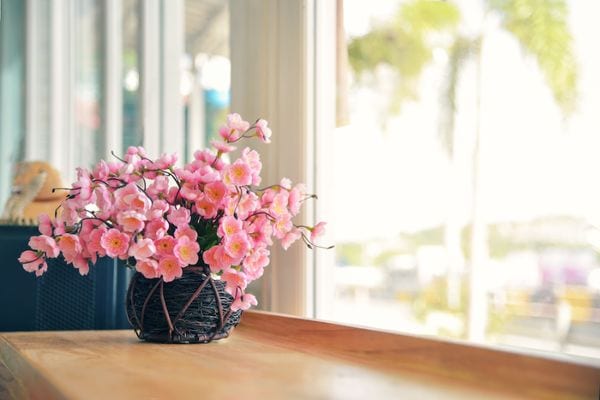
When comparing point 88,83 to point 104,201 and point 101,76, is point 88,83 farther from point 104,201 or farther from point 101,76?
point 104,201

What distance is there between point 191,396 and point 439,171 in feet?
57.2

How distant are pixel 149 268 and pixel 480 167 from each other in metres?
15.7

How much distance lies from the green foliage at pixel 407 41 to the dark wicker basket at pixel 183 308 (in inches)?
597

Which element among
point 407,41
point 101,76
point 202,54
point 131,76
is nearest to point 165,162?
point 131,76

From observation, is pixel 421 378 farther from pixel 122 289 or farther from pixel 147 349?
pixel 122 289

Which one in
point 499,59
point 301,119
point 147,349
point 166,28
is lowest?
point 147,349

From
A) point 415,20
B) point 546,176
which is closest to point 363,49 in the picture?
point 415,20

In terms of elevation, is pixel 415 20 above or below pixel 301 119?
above

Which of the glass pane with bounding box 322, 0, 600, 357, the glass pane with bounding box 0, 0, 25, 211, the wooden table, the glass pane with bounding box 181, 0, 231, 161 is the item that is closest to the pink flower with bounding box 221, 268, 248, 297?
the wooden table

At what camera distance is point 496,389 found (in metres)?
0.96

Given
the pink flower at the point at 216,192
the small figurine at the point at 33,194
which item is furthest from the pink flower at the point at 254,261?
the small figurine at the point at 33,194

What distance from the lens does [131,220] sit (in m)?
1.32

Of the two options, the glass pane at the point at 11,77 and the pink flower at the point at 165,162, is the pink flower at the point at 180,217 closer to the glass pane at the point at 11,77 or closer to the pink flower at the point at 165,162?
the pink flower at the point at 165,162

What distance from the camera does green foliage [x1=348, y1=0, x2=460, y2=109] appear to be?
54.5ft
